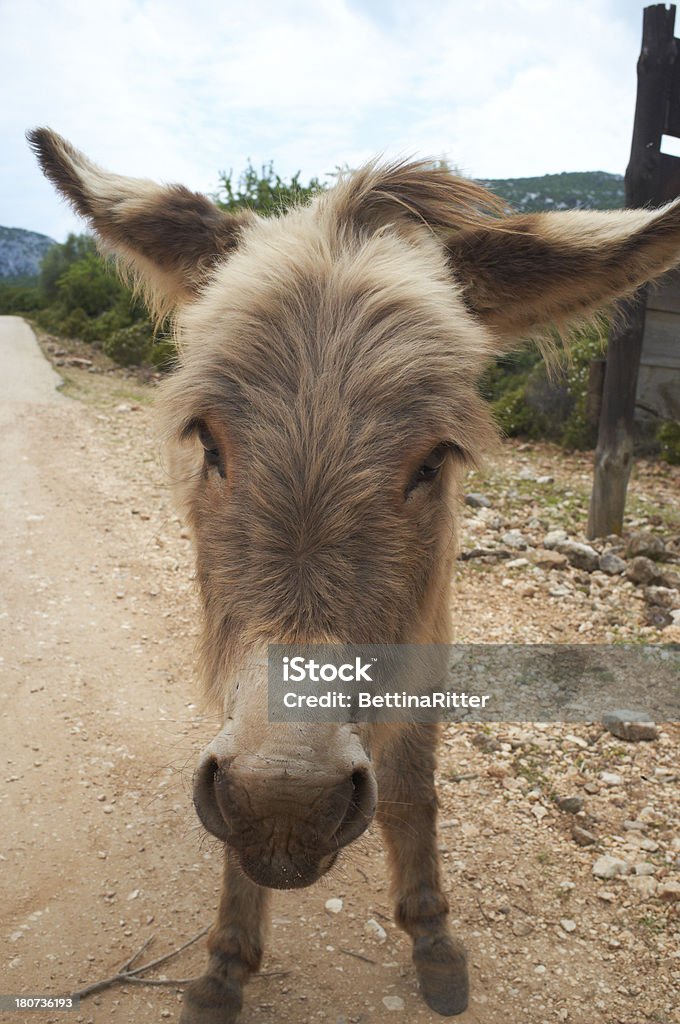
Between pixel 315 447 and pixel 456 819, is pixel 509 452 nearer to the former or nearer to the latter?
pixel 456 819

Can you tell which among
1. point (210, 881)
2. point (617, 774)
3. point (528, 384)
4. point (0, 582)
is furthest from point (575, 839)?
point (528, 384)

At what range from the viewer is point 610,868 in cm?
367

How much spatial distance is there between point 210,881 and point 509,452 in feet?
27.8

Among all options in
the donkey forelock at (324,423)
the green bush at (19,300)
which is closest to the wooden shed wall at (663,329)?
the donkey forelock at (324,423)

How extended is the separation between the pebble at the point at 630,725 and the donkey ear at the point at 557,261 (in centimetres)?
285

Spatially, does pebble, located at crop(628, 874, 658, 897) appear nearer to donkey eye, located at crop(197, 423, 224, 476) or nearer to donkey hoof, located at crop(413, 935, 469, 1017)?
donkey hoof, located at crop(413, 935, 469, 1017)

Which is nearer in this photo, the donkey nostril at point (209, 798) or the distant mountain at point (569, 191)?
the donkey nostril at point (209, 798)

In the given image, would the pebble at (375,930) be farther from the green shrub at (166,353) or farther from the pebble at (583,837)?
the green shrub at (166,353)

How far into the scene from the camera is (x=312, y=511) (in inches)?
81.4

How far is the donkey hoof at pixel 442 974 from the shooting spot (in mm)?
3051

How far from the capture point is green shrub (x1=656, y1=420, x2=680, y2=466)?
32.2ft

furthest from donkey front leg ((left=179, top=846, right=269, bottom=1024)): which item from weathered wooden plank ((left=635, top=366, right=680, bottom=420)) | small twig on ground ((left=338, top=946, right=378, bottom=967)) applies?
weathered wooden plank ((left=635, top=366, right=680, bottom=420))

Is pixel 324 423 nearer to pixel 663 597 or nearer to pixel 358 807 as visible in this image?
pixel 358 807

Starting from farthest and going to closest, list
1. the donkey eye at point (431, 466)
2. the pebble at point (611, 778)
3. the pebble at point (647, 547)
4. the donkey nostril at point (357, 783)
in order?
the pebble at point (647, 547)
the pebble at point (611, 778)
the donkey eye at point (431, 466)
the donkey nostril at point (357, 783)
